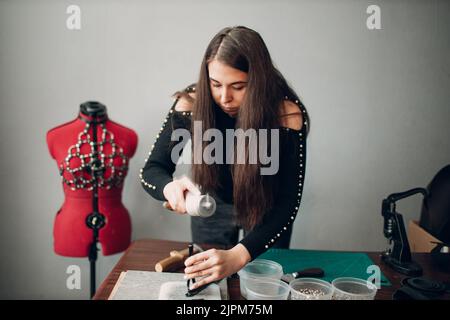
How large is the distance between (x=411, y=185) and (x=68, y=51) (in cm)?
104

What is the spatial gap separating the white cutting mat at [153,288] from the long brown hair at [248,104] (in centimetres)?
27

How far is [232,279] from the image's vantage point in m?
0.86

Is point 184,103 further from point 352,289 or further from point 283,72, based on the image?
point 352,289

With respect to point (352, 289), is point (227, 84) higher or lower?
higher

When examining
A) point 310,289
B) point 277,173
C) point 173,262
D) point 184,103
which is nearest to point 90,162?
point 184,103

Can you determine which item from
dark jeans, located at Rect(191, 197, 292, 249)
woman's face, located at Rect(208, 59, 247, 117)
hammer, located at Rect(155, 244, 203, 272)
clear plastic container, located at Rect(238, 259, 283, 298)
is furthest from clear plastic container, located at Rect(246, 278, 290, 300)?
woman's face, located at Rect(208, 59, 247, 117)

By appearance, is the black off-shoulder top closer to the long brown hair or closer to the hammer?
the long brown hair

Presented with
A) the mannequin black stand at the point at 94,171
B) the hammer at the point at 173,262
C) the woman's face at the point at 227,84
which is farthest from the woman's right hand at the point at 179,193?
the mannequin black stand at the point at 94,171

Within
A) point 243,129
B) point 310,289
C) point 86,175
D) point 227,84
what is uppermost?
point 227,84

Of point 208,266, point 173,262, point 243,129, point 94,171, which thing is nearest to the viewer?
point 208,266

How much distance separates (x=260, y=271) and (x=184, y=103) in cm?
50

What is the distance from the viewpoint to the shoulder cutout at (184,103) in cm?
107

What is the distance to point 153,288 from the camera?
0.79 meters

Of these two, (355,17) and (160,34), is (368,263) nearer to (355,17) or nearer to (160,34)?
(355,17)
